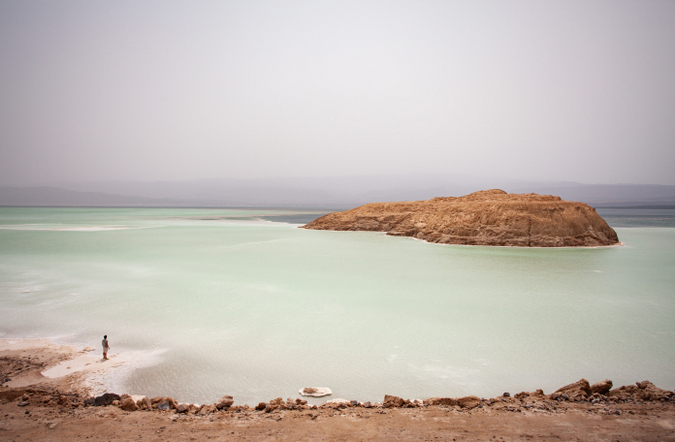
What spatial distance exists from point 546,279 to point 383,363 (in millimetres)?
9488

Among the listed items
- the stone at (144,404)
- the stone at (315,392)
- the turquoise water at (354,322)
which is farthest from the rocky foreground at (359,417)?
the turquoise water at (354,322)

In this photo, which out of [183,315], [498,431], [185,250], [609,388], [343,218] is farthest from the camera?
[343,218]

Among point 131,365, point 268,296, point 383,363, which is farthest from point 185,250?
point 383,363

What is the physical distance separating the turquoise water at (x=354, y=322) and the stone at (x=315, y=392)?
0.79 ft

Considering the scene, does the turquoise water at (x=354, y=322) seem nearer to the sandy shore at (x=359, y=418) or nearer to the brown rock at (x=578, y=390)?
the brown rock at (x=578, y=390)

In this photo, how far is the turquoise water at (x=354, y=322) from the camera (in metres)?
5.60

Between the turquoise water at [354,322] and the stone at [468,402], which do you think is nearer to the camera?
the stone at [468,402]

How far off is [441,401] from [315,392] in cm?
163

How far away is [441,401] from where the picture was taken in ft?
15.1

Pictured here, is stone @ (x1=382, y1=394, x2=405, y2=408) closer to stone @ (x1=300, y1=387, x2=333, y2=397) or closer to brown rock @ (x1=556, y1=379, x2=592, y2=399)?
stone @ (x1=300, y1=387, x2=333, y2=397)

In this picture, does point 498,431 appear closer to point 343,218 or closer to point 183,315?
point 183,315

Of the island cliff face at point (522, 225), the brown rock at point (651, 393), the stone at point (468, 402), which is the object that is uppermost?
the island cliff face at point (522, 225)

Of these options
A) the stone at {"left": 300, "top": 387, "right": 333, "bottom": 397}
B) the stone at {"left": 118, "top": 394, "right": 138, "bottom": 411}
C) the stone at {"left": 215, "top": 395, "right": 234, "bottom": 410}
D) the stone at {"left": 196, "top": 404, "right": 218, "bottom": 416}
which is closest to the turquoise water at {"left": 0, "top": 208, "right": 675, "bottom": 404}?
the stone at {"left": 300, "top": 387, "right": 333, "bottom": 397}

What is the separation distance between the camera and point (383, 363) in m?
6.07
